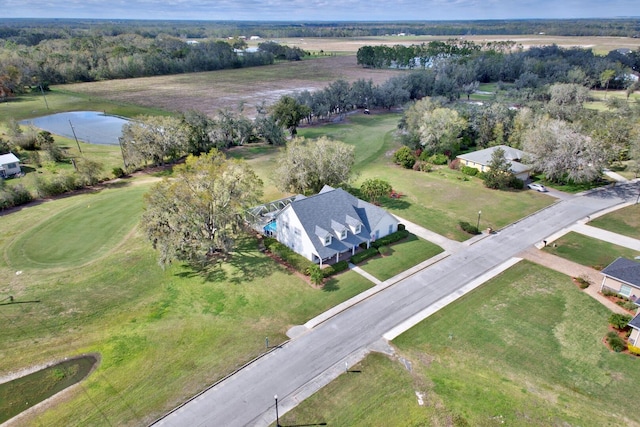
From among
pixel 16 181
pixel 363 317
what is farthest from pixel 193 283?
pixel 16 181

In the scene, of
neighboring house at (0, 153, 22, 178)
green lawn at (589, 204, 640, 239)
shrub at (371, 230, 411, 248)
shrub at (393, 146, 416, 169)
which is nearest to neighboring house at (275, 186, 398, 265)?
shrub at (371, 230, 411, 248)

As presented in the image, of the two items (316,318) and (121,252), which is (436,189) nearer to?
(316,318)

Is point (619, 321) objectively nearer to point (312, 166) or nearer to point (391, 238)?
point (391, 238)

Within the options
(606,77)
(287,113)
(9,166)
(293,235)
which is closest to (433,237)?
(293,235)

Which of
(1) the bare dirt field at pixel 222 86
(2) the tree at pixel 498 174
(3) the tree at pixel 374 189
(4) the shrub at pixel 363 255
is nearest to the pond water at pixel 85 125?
(1) the bare dirt field at pixel 222 86

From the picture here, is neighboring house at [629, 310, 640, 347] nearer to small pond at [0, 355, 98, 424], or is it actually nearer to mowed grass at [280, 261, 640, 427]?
mowed grass at [280, 261, 640, 427]

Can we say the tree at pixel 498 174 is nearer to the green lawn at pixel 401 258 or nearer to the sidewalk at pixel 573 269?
the sidewalk at pixel 573 269
